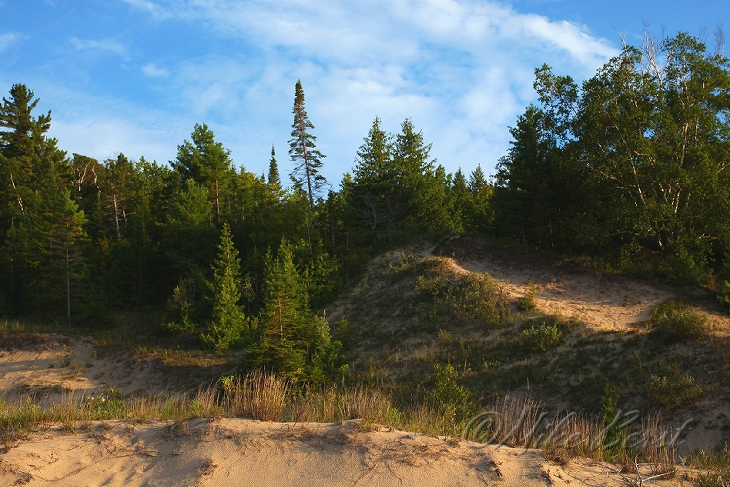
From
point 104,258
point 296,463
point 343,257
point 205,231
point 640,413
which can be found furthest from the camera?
point 104,258

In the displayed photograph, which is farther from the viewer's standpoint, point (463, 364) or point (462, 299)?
point (462, 299)

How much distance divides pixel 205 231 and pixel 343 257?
990cm

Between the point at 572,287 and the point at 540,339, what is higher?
the point at 572,287

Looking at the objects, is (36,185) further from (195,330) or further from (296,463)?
(296,463)

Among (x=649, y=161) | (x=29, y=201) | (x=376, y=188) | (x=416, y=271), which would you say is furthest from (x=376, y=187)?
(x=29, y=201)

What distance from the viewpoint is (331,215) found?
1341 inches

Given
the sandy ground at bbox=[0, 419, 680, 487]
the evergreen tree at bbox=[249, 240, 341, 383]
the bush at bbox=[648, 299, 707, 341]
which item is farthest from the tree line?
the sandy ground at bbox=[0, 419, 680, 487]

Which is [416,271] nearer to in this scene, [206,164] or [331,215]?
[331,215]

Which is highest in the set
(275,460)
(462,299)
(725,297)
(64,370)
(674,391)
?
(462,299)

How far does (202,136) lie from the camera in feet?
144

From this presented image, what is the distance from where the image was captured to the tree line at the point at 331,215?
2331cm

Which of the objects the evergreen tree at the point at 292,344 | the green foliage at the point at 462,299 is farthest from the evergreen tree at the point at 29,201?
the green foliage at the point at 462,299

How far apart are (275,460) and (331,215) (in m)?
27.8

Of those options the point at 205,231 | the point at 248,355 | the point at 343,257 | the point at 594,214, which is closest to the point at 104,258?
the point at 205,231
